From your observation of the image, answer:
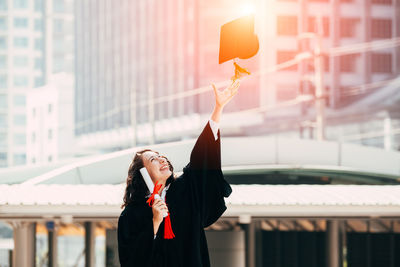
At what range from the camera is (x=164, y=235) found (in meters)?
4.65

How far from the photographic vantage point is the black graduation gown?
4.64 metres

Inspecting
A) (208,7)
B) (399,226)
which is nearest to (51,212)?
(399,226)

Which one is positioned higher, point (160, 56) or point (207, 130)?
point (160, 56)

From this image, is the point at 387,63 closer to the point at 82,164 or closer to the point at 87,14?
the point at 87,14

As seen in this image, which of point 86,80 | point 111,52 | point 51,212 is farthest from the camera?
point 86,80

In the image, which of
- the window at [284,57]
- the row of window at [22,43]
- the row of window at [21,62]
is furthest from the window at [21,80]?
the window at [284,57]

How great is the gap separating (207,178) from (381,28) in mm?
56690

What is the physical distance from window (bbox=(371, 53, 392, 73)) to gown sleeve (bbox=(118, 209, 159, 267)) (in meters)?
55.0

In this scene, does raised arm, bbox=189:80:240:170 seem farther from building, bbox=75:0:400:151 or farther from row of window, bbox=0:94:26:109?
row of window, bbox=0:94:26:109

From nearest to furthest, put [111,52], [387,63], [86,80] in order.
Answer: [387,63] → [111,52] → [86,80]

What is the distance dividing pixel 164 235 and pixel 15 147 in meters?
102

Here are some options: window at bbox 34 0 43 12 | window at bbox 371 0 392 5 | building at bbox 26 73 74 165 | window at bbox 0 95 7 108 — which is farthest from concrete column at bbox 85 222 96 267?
window at bbox 34 0 43 12

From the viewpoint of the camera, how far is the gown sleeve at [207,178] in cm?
468

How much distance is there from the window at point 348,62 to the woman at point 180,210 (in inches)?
2144
